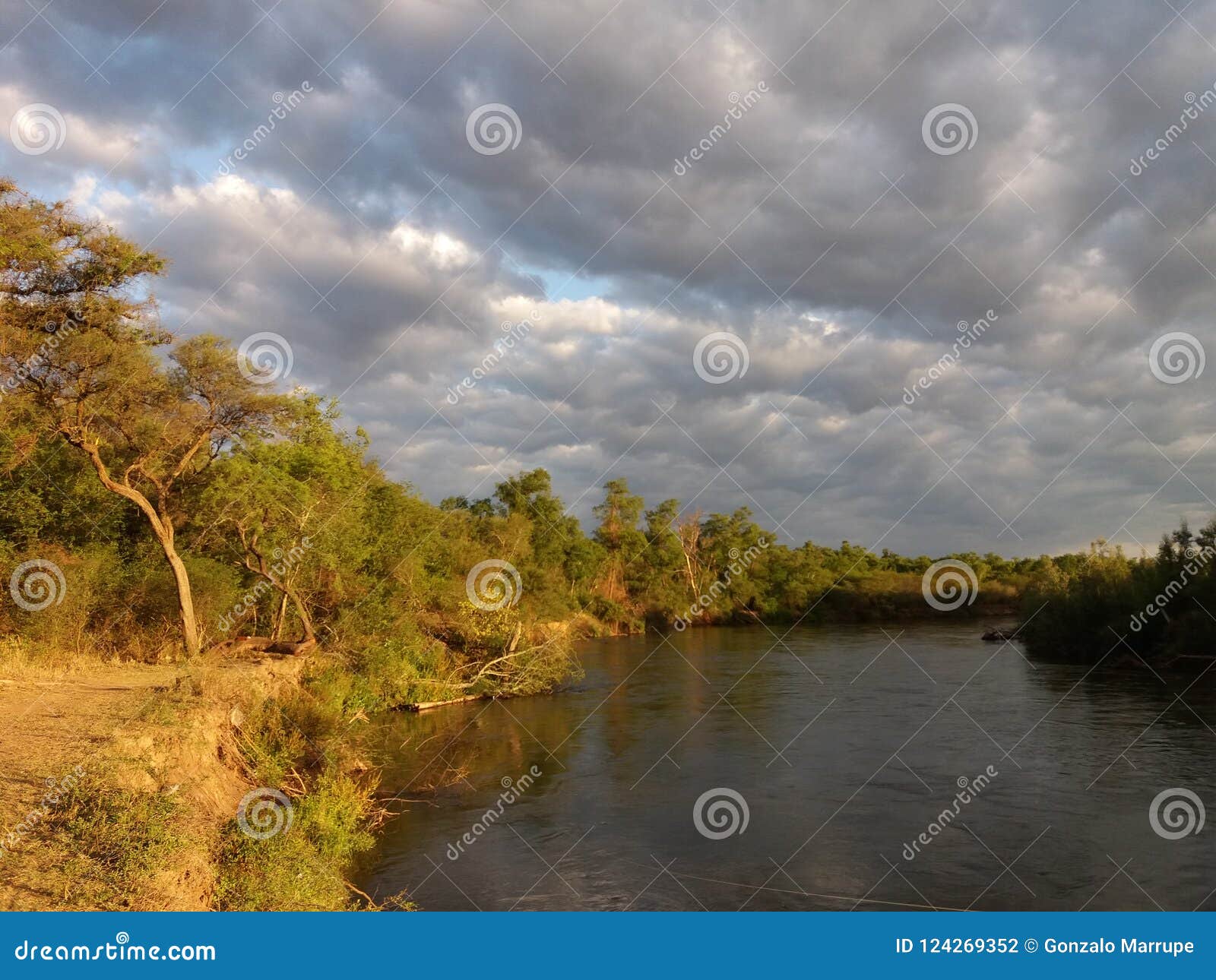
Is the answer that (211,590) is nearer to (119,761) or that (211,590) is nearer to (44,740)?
(44,740)

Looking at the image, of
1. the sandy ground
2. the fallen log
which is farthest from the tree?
the fallen log

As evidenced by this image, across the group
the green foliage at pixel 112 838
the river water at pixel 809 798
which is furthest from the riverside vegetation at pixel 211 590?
the river water at pixel 809 798

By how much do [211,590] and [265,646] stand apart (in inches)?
104

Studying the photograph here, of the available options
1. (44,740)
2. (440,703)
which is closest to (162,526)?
(44,740)

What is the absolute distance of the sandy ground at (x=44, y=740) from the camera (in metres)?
7.46

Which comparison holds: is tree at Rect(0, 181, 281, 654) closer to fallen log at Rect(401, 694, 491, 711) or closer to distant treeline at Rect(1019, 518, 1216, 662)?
fallen log at Rect(401, 694, 491, 711)

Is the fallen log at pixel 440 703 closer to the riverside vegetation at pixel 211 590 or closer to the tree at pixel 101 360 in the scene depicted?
the riverside vegetation at pixel 211 590

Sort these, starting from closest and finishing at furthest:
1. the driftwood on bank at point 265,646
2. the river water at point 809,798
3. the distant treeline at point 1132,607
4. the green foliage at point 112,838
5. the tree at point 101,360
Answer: the green foliage at point 112,838
the river water at point 809,798
the tree at point 101,360
the driftwood on bank at point 265,646
the distant treeline at point 1132,607

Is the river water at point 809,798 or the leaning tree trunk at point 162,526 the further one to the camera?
the leaning tree trunk at point 162,526

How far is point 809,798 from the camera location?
1677 centimetres

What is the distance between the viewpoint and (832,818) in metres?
15.4

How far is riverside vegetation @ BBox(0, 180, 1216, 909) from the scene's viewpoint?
971 cm

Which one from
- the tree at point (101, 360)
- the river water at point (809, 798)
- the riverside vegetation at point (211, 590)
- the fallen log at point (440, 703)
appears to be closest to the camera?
the riverside vegetation at point (211, 590)

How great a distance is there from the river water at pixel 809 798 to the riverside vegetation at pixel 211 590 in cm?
192
